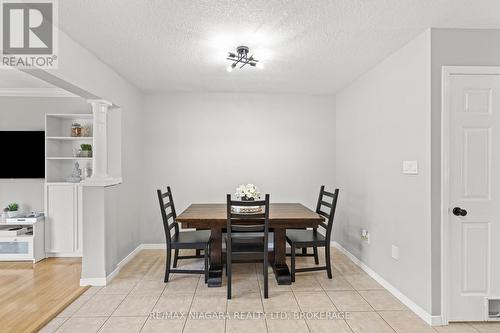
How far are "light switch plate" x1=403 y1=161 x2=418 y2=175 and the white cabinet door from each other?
4132 mm

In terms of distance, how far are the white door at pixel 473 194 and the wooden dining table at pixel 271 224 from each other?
4.01 feet

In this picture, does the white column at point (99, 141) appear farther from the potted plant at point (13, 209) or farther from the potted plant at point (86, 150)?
the potted plant at point (13, 209)

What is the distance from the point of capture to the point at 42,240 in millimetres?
4047

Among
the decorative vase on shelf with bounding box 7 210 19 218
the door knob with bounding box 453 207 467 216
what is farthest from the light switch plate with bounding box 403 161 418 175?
the decorative vase on shelf with bounding box 7 210 19 218

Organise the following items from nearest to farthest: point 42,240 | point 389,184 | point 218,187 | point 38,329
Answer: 1. point 38,329
2. point 389,184
3. point 42,240
4. point 218,187

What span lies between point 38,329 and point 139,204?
7.59 ft

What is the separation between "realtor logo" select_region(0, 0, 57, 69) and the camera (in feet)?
6.84

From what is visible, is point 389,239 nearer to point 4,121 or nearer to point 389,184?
point 389,184

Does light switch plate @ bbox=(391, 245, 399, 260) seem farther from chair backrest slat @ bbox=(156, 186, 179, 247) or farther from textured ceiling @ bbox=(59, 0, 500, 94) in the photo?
chair backrest slat @ bbox=(156, 186, 179, 247)

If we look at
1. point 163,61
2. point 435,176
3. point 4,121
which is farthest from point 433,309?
point 4,121

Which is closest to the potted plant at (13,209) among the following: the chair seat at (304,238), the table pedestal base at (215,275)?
the table pedestal base at (215,275)

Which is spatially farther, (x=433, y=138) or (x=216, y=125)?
(x=216, y=125)

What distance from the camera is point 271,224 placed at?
311 cm

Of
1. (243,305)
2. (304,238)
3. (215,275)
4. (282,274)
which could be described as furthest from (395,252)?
(215,275)
